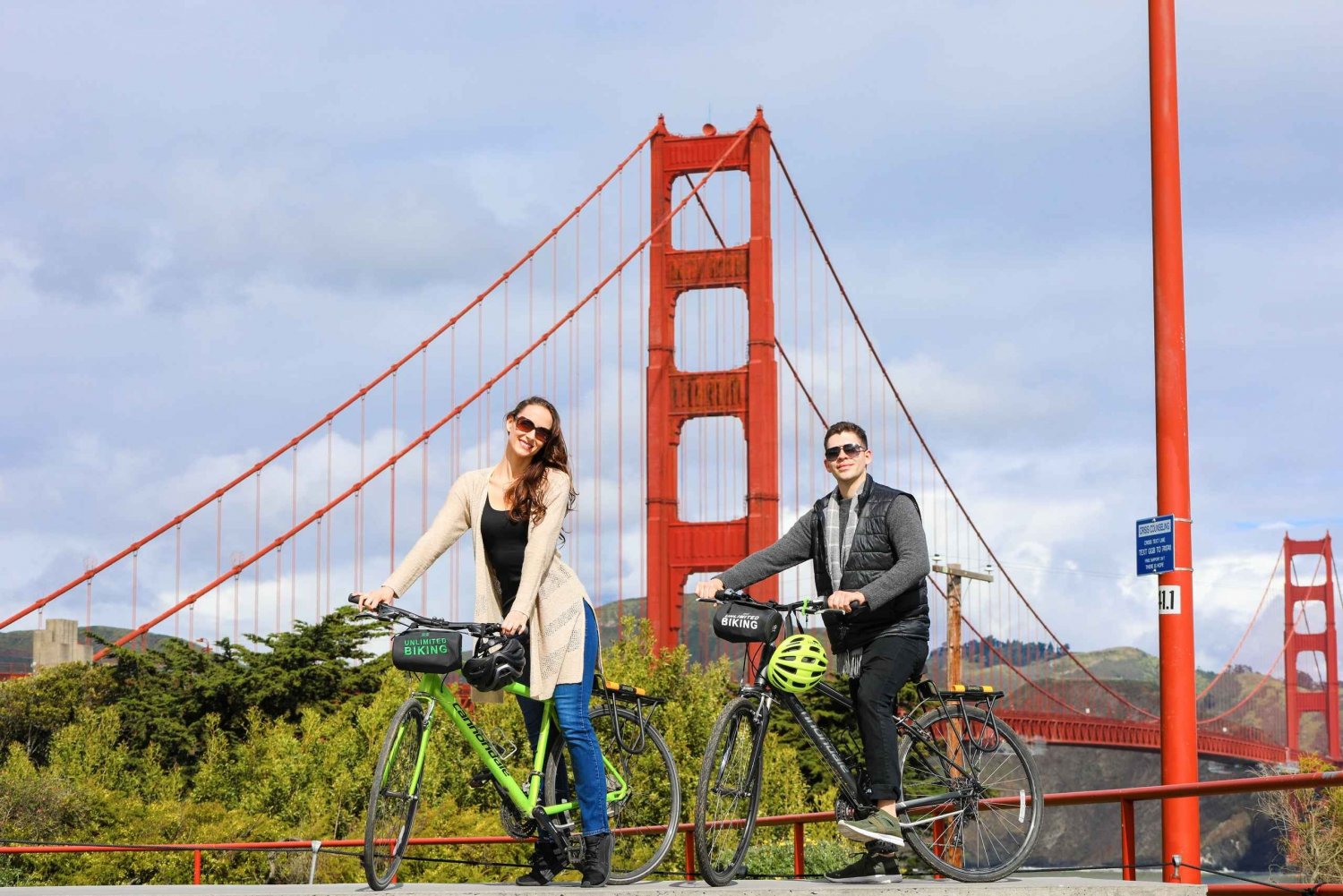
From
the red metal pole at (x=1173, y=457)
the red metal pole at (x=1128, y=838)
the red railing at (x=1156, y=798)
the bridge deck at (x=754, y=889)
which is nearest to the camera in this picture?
the bridge deck at (x=754, y=889)

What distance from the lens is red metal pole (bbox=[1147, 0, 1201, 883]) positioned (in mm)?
7191

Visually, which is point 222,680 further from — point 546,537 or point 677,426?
point 546,537

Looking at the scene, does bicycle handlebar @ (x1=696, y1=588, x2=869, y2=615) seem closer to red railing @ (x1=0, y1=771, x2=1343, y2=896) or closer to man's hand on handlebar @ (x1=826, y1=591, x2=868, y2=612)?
man's hand on handlebar @ (x1=826, y1=591, x2=868, y2=612)

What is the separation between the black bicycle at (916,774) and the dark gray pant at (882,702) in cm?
9

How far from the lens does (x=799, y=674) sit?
5391 millimetres

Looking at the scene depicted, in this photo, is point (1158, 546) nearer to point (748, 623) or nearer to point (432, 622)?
point (748, 623)

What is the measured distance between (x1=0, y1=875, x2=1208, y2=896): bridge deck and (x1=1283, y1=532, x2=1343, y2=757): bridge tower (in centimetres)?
7643

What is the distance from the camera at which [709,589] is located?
18.0 feet

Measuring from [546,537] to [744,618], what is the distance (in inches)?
26.9

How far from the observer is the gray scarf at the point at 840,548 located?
5.61m

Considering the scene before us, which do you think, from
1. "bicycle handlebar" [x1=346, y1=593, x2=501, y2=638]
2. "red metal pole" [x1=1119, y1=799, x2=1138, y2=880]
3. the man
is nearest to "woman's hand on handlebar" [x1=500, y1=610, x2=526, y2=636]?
"bicycle handlebar" [x1=346, y1=593, x2=501, y2=638]

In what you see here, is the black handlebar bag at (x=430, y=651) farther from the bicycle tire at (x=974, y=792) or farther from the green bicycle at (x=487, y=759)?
the bicycle tire at (x=974, y=792)

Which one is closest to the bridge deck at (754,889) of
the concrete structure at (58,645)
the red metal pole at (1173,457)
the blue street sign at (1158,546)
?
the red metal pole at (1173,457)

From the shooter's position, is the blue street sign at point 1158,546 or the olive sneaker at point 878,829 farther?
the blue street sign at point 1158,546
